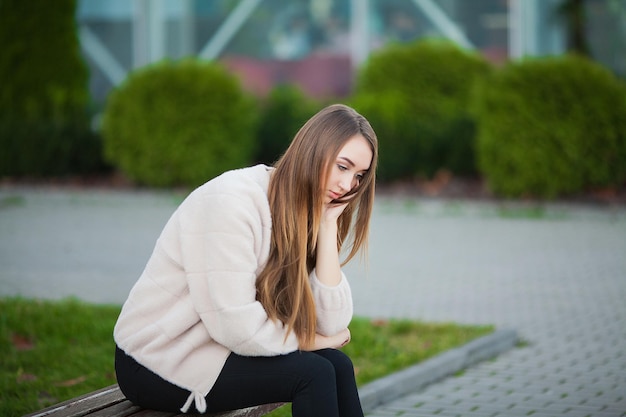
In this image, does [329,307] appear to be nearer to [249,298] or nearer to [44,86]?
[249,298]

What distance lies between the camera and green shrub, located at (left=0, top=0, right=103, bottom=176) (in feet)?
53.3

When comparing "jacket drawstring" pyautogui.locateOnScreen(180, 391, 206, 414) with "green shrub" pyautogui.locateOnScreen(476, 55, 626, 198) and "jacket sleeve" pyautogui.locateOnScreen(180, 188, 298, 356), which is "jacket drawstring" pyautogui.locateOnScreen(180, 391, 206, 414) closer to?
"jacket sleeve" pyautogui.locateOnScreen(180, 188, 298, 356)

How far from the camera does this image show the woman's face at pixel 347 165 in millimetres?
3459

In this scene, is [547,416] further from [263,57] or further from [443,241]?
[263,57]

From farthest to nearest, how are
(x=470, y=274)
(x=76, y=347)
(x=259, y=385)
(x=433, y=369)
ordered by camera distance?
1. (x=470, y=274)
2. (x=76, y=347)
3. (x=433, y=369)
4. (x=259, y=385)

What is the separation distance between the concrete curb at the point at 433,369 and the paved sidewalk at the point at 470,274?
0.19 feet

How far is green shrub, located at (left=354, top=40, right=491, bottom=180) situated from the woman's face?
38.5 ft

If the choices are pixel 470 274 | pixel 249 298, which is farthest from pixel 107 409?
pixel 470 274

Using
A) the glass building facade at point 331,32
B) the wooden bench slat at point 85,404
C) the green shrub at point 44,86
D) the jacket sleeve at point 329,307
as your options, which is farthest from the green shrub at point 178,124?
the jacket sleeve at point 329,307

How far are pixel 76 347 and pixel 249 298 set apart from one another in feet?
9.07

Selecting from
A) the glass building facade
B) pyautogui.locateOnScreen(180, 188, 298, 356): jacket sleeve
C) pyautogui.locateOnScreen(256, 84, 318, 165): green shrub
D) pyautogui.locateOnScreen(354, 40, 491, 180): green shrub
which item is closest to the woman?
pyautogui.locateOnScreen(180, 188, 298, 356): jacket sleeve

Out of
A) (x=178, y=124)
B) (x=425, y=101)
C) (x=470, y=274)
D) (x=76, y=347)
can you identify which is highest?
(x=425, y=101)

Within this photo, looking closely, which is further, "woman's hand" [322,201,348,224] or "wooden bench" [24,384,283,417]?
"woman's hand" [322,201,348,224]

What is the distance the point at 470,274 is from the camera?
881 centimetres
